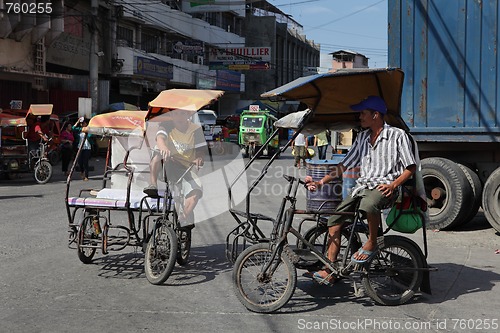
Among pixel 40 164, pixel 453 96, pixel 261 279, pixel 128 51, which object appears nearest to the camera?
pixel 261 279

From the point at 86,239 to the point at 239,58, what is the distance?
43.7 metres

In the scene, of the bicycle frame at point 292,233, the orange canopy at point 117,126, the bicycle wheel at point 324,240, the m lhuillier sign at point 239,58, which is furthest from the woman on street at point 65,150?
the m lhuillier sign at point 239,58

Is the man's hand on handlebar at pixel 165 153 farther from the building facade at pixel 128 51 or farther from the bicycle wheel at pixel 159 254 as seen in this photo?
the building facade at pixel 128 51

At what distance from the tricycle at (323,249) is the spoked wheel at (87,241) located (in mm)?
1827

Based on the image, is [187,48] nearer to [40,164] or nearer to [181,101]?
[40,164]

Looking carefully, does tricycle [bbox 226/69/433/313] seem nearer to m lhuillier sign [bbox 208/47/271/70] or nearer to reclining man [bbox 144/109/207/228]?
reclining man [bbox 144/109/207/228]

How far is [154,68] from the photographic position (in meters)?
37.7

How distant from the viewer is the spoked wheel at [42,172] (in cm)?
1723

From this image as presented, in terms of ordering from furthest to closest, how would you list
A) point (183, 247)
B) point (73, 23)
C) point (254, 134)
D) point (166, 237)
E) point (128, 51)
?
point (128, 51) < point (254, 134) < point (73, 23) < point (183, 247) < point (166, 237)

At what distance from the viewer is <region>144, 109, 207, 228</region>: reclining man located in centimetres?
684

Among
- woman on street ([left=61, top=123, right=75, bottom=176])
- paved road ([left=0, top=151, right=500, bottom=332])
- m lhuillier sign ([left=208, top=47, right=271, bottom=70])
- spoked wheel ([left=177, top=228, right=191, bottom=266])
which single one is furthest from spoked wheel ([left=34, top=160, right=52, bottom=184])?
m lhuillier sign ([left=208, top=47, right=271, bottom=70])

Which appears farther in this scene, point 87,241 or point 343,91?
point 87,241

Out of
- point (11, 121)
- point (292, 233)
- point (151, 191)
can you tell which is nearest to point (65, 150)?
point (11, 121)

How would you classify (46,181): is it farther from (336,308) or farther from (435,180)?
(336,308)
